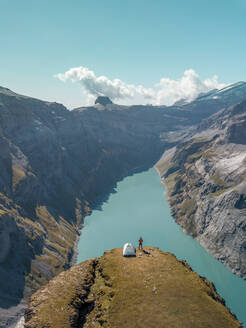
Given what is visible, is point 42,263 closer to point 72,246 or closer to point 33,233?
point 33,233

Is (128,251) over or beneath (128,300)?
over

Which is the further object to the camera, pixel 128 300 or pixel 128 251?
pixel 128 251

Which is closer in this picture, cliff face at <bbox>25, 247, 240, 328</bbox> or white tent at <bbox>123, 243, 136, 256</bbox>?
cliff face at <bbox>25, 247, 240, 328</bbox>

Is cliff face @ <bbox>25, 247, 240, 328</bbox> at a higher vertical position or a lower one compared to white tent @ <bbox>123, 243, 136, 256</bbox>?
lower

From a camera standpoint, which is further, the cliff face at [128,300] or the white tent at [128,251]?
the white tent at [128,251]

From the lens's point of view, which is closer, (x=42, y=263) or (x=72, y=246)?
(x=42, y=263)

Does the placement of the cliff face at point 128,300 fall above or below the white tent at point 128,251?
below

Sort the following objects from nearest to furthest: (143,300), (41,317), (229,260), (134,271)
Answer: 1. (41,317)
2. (143,300)
3. (134,271)
4. (229,260)

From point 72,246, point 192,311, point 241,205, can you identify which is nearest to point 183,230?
point 241,205
